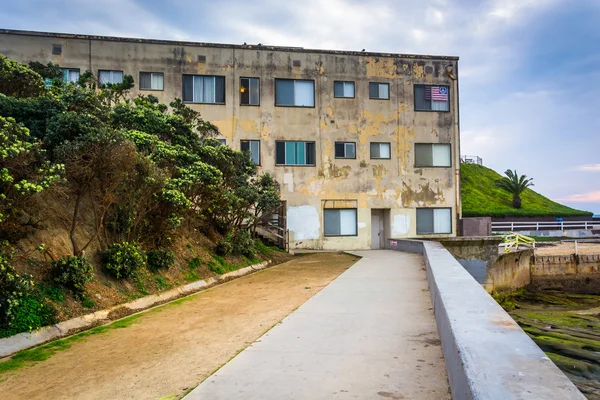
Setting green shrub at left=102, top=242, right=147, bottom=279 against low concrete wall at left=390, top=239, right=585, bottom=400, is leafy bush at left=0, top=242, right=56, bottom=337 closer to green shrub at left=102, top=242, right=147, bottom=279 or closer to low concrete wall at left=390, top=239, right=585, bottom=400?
green shrub at left=102, top=242, right=147, bottom=279

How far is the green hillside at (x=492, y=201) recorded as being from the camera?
47750 millimetres

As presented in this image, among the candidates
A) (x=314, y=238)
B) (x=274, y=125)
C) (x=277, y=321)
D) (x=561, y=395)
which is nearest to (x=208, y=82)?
(x=274, y=125)

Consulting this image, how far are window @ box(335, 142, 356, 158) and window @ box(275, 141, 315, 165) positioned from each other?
53.6 inches

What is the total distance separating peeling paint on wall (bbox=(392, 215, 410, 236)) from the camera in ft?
88.3

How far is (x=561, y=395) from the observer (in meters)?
2.77

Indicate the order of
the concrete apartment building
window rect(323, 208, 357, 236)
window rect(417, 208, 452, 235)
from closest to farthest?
the concrete apartment building, window rect(323, 208, 357, 236), window rect(417, 208, 452, 235)

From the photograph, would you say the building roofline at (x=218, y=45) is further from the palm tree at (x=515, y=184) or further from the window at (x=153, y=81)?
the palm tree at (x=515, y=184)

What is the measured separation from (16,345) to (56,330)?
78cm

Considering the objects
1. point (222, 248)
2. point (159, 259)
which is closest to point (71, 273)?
point (159, 259)

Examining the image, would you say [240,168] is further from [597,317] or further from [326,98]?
[597,317]

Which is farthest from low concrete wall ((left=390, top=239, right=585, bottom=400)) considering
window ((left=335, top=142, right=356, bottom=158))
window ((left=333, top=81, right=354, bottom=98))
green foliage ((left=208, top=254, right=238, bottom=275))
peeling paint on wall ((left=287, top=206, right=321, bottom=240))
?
window ((left=333, top=81, right=354, bottom=98))

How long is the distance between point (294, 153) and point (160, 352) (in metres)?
19.9

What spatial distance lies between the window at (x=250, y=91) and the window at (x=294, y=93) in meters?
1.04

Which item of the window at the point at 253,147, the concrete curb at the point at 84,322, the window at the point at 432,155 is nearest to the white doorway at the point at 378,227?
the window at the point at 432,155
